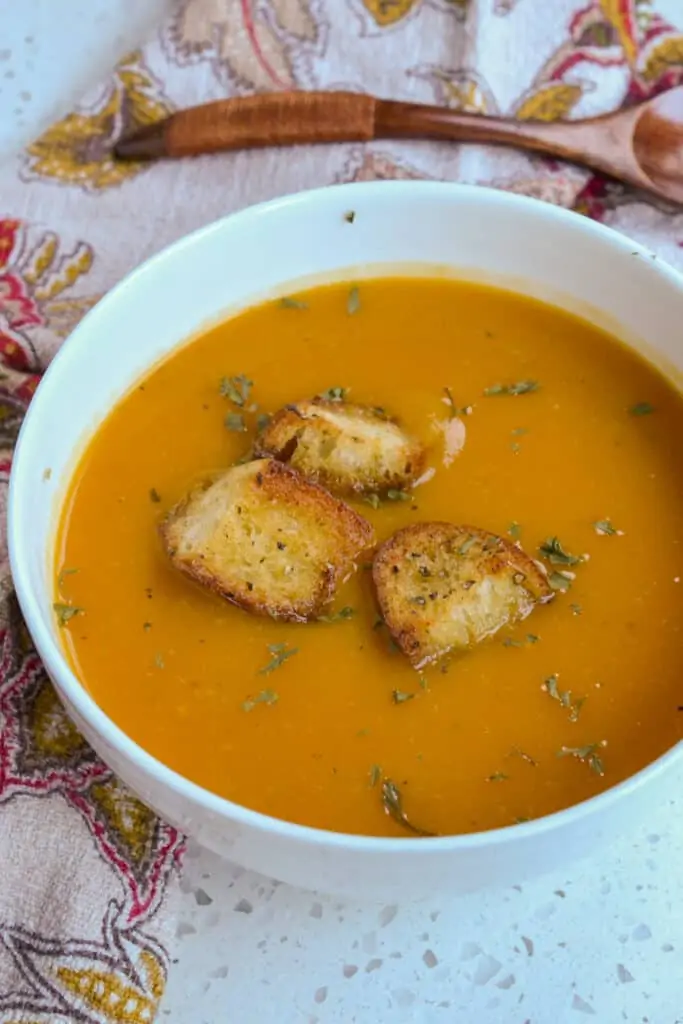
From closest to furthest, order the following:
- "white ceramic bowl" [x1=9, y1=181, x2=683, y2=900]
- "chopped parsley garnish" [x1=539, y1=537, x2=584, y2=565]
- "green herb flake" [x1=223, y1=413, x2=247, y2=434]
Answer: "white ceramic bowl" [x1=9, y1=181, x2=683, y2=900] → "chopped parsley garnish" [x1=539, y1=537, x2=584, y2=565] → "green herb flake" [x1=223, y1=413, x2=247, y2=434]

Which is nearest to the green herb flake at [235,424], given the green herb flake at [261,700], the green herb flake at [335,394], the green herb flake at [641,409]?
the green herb flake at [335,394]

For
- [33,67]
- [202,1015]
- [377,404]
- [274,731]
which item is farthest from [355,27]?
[202,1015]

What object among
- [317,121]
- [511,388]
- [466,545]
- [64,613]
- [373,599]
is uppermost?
[317,121]

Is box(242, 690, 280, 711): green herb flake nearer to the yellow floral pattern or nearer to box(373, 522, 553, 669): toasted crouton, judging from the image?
box(373, 522, 553, 669): toasted crouton

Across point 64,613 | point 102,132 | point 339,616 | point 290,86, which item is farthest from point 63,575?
point 290,86

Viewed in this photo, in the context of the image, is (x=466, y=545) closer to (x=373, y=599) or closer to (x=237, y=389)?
(x=373, y=599)

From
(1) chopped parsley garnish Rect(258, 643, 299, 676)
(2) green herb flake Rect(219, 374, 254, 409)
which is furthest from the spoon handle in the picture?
(1) chopped parsley garnish Rect(258, 643, 299, 676)
